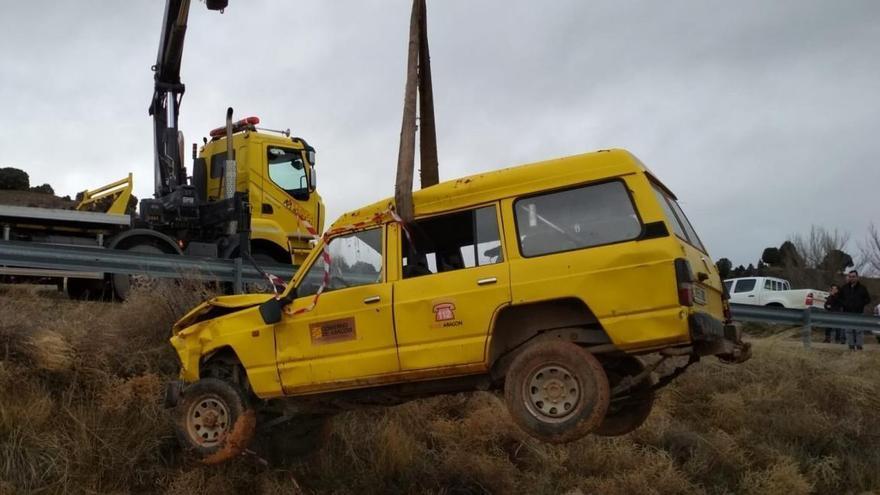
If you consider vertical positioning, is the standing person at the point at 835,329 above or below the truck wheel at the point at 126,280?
below

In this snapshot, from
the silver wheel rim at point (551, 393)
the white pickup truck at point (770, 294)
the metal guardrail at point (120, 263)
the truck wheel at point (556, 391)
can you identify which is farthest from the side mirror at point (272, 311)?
the white pickup truck at point (770, 294)

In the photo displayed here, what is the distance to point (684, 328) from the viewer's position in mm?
4797

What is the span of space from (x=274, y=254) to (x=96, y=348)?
20.4 feet

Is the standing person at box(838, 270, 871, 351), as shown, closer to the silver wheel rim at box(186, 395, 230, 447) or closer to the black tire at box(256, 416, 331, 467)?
the black tire at box(256, 416, 331, 467)

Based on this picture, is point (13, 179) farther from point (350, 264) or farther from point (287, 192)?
point (350, 264)

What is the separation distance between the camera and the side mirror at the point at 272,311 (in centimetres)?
606

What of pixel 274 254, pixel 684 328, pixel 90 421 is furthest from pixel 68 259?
pixel 684 328

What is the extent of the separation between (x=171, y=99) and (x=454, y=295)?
11.0m

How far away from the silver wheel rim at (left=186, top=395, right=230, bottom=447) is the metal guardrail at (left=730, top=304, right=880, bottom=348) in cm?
774

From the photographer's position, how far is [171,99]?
575 inches

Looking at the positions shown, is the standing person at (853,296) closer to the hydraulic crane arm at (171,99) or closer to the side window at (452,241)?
the side window at (452,241)

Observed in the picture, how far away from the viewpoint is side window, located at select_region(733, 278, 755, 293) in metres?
25.2

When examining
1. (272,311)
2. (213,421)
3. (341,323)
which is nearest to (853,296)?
(341,323)

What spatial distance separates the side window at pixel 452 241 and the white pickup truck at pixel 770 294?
1949 cm
